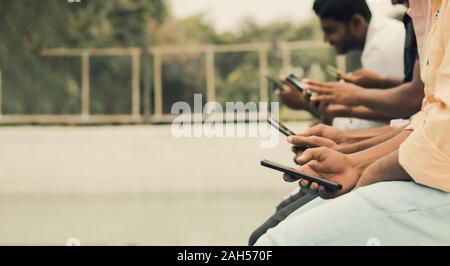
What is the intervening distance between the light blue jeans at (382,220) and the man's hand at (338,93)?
0.75 meters

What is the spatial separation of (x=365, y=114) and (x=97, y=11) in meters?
8.86

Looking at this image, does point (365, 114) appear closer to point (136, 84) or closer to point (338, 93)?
point (338, 93)

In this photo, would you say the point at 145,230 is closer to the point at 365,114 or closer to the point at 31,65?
the point at 365,114

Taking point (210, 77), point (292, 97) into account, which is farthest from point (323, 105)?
point (210, 77)

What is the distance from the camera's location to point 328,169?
1.12 meters

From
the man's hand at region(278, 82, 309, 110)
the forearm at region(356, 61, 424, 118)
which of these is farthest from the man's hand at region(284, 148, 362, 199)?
the man's hand at region(278, 82, 309, 110)

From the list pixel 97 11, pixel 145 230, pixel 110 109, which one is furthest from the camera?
pixel 97 11

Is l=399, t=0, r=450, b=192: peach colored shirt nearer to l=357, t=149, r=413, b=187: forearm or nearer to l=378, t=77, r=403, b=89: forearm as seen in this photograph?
l=357, t=149, r=413, b=187: forearm

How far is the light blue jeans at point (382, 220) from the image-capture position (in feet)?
3.37

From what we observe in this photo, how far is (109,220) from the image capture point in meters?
5.24

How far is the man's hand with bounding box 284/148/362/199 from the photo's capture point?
111cm

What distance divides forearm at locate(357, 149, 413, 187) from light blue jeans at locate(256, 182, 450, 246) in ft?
0.04

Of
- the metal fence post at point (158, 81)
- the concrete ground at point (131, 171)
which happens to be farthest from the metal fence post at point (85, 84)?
the concrete ground at point (131, 171)
